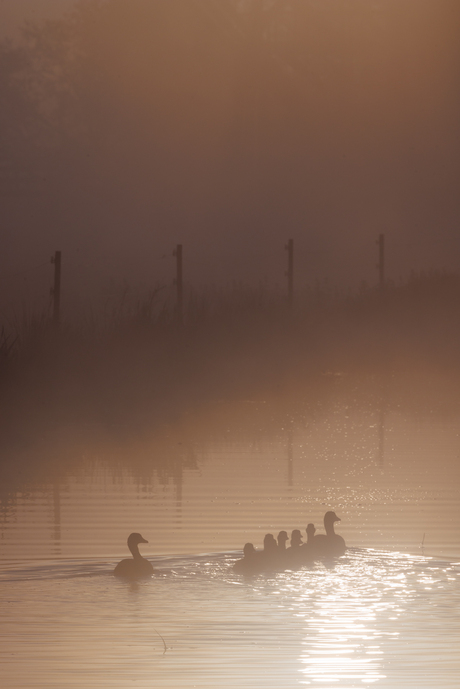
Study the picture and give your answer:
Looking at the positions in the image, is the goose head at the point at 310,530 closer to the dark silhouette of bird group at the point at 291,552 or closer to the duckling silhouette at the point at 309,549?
the dark silhouette of bird group at the point at 291,552

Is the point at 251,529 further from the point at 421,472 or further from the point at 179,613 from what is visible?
the point at 421,472

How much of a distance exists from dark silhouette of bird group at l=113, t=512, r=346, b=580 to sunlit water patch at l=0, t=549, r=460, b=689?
0.17m

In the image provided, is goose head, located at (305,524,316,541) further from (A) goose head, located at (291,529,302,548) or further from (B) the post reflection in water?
(B) the post reflection in water

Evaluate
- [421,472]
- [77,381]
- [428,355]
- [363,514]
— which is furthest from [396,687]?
[428,355]

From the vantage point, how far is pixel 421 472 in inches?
668

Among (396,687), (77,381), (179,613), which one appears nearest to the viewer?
(396,687)

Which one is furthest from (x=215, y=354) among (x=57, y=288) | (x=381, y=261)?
(x=381, y=261)

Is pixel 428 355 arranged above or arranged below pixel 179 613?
above

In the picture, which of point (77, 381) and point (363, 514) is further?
point (77, 381)

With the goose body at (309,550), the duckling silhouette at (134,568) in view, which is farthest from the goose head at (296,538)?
the duckling silhouette at (134,568)

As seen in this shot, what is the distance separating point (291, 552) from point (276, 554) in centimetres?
33

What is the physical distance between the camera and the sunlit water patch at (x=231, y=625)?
7.11 metres

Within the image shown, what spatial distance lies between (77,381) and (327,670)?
20236mm

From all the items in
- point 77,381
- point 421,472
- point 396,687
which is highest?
point 77,381
